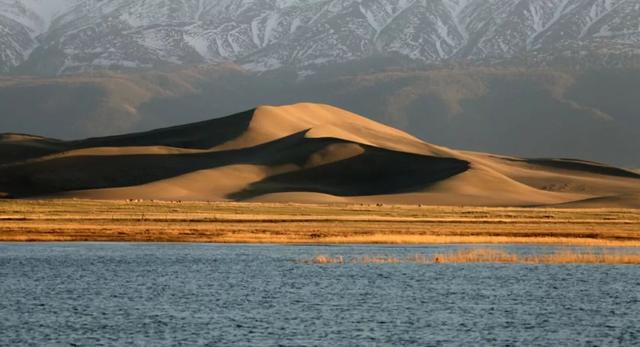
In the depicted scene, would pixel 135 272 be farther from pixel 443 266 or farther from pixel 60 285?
pixel 443 266

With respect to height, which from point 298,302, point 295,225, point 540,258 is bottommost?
point 298,302

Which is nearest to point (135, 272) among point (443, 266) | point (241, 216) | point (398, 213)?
point (443, 266)

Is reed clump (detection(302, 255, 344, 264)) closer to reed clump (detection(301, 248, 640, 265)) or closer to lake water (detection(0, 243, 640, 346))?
reed clump (detection(301, 248, 640, 265))

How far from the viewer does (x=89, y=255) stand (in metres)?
92.6

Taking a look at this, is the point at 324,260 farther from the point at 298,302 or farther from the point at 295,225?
the point at 295,225

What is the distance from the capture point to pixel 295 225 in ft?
425

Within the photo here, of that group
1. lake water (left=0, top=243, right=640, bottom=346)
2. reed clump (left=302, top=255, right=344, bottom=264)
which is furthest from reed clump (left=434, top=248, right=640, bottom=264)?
reed clump (left=302, top=255, right=344, bottom=264)

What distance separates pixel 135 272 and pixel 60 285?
924 cm

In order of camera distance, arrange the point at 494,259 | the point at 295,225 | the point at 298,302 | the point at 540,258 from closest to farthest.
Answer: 1. the point at 298,302
2. the point at 494,259
3. the point at 540,258
4. the point at 295,225

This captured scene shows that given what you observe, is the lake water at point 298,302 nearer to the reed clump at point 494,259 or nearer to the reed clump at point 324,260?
the reed clump at point 324,260

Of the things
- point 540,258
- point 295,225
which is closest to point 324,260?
point 540,258

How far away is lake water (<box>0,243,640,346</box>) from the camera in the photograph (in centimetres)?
5359

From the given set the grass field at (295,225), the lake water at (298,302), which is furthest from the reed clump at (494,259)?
the grass field at (295,225)

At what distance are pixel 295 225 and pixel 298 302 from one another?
212 feet
